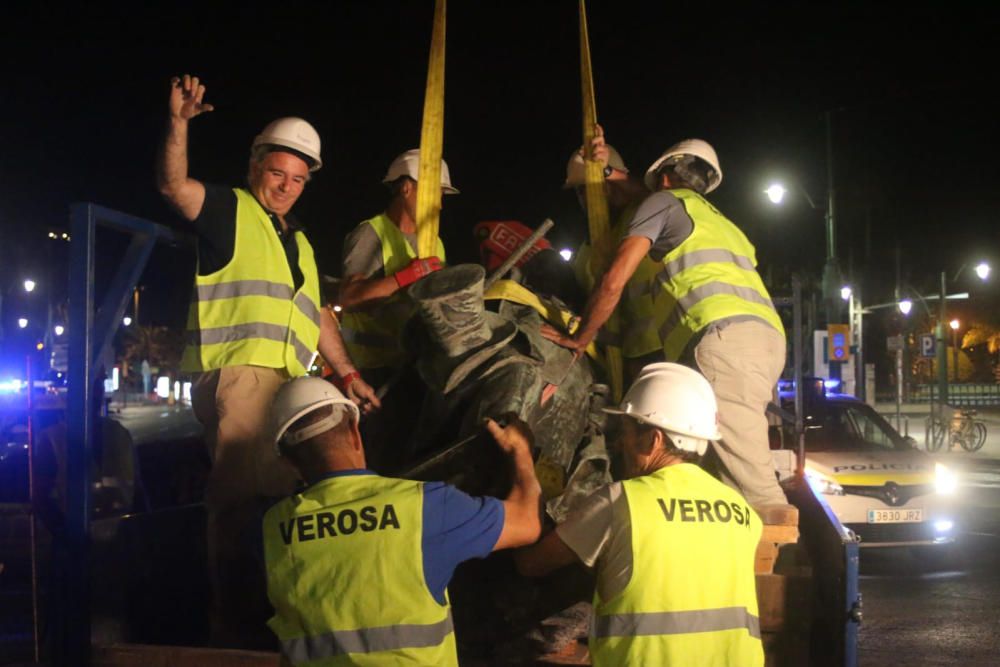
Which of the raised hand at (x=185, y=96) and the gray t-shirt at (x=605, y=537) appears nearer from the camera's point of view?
the gray t-shirt at (x=605, y=537)

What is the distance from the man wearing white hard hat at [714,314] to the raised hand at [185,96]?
1.88 metres

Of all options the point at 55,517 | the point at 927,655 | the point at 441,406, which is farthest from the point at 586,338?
the point at 927,655

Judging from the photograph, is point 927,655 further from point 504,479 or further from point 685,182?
point 504,479

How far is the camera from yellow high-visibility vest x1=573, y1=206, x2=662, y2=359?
4887 millimetres

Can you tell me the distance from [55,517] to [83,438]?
0.67 metres

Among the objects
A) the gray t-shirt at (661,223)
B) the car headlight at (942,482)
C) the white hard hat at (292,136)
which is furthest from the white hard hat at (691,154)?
the car headlight at (942,482)

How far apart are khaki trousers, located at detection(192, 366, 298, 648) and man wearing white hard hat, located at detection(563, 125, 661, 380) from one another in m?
1.84

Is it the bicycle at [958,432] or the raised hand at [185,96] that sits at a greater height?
the raised hand at [185,96]

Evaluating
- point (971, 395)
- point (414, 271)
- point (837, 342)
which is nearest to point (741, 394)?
point (414, 271)

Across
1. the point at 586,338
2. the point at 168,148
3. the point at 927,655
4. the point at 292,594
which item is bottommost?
the point at 927,655

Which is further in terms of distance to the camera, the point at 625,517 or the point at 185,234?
the point at 185,234

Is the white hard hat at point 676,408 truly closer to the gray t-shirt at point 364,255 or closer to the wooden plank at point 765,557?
the wooden plank at point 765,557

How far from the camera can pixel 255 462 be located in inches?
152

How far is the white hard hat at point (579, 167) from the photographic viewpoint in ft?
17.9
